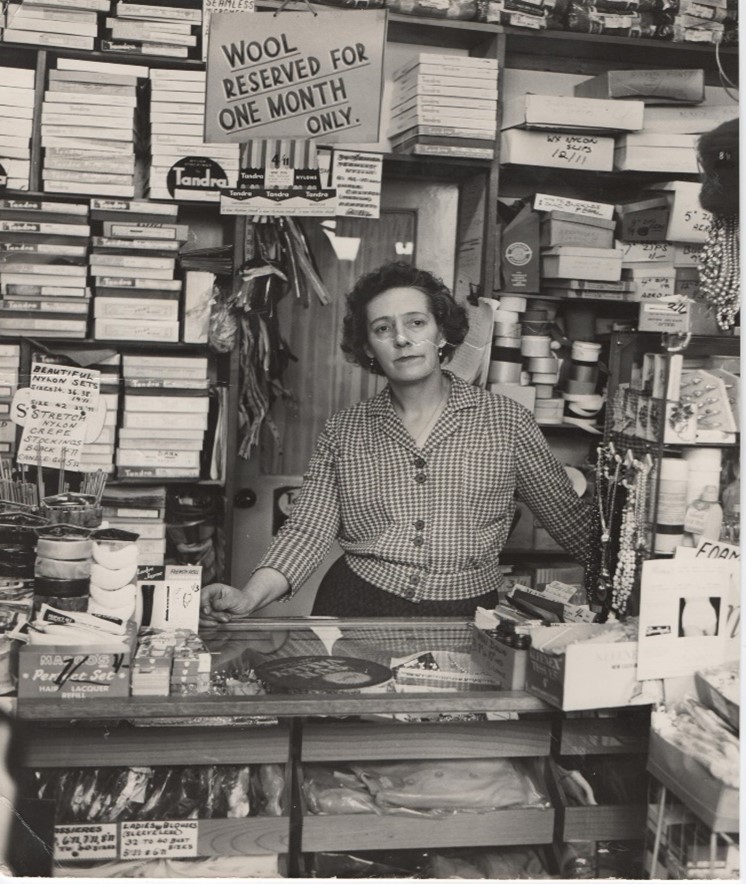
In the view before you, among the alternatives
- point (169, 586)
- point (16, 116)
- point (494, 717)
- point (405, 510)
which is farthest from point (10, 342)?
point (494, 717)

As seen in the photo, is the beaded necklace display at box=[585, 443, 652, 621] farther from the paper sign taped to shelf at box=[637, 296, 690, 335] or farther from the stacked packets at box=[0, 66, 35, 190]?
the stacked packets at box=[0, 66, 35, 190]

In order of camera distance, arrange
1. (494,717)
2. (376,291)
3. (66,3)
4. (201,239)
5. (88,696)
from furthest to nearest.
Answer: (201,239)
(66,3)
(376,291)
(494,717)
(88,696)

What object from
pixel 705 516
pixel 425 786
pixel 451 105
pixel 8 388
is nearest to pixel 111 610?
pixel 425 786

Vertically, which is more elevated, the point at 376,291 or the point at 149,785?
the point at 376,291

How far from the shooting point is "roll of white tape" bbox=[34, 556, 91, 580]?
173 cm

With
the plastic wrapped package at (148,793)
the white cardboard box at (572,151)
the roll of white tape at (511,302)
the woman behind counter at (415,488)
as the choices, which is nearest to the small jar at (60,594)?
the plastic wrapped package at (148,793)

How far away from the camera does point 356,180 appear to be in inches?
144

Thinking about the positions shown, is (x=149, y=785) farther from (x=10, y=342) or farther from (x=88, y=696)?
(x=10, y=342)

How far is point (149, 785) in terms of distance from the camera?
171cm

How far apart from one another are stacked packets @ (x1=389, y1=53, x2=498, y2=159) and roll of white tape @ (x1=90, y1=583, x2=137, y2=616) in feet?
7.97

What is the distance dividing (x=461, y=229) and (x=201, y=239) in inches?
41.5

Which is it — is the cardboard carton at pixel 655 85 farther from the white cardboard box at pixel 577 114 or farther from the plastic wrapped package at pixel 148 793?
the plastic wrapped package at pixel 148 793

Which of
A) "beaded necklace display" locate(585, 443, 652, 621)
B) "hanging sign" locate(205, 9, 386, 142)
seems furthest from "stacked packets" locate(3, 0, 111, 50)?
"beaded necklace display" locate(585, 443, 652, 621)

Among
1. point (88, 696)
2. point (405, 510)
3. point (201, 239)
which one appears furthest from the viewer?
point (201, 239)
